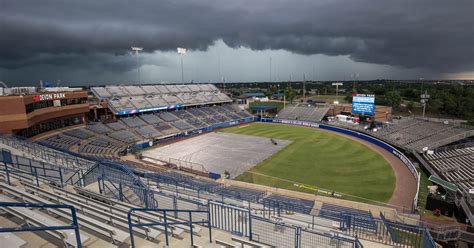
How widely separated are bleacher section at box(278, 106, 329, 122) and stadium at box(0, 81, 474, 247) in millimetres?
610

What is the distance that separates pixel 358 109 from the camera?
164 feet

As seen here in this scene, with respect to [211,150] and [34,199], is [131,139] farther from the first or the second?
[34,199]

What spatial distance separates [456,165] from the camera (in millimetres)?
27781

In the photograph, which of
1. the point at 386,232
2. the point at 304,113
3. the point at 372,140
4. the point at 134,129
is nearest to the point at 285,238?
the point at 386,232

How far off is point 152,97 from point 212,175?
140 feet

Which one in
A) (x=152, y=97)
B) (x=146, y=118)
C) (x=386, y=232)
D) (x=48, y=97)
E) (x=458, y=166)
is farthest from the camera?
(x=152, y=97)

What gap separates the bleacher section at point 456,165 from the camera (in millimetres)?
23928

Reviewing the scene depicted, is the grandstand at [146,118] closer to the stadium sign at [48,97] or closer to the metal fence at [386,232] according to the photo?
the stadium sign at [48,97]

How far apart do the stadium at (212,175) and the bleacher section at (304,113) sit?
610 millimetres

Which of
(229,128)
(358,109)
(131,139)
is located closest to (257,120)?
(229,128)

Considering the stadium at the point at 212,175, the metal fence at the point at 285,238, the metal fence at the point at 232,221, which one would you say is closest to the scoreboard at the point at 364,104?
the stadium at the point at 212,175

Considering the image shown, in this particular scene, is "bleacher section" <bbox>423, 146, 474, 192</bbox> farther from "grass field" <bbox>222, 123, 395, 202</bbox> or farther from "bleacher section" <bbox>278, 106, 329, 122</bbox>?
"bleacher section" <bbox>278, 106, 329, 122</bbox>

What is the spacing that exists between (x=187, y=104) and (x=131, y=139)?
83.4 feet

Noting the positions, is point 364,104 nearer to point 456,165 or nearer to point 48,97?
point 456,165
